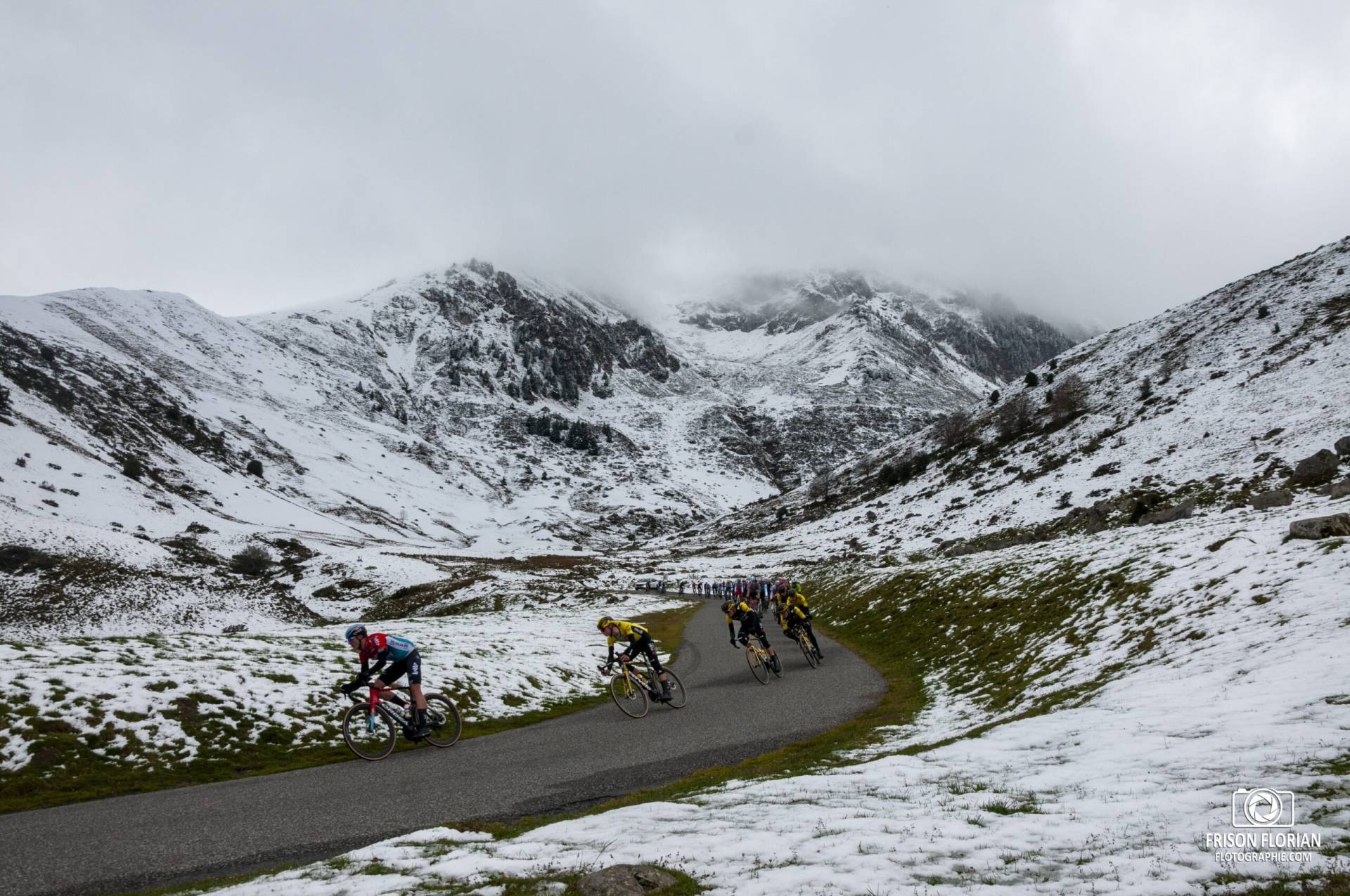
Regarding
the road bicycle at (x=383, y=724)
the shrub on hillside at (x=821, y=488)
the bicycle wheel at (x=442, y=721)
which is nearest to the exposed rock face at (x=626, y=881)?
the road bicycle at (x=383, y=724)

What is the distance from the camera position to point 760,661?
69.4 feet

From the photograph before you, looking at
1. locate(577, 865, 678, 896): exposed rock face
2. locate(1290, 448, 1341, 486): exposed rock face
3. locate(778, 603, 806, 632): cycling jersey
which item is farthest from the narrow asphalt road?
locate(1290, 448, 1341, 486): exposed rock face

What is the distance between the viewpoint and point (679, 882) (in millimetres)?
5551

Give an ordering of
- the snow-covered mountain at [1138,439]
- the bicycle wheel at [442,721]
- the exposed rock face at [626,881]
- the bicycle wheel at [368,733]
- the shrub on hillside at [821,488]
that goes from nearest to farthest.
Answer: the exposed rock face at [626,881] → the bicycle wheel at [368,733] → the bicycle wheel at [442,721] → the snow-covered mountain at [1138,439] → the shrub on hillside at [821,488]

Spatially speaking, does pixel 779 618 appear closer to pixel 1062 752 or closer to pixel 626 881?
pixel 1062 752

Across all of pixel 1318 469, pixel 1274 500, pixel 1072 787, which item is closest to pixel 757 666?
pixel 1072 787

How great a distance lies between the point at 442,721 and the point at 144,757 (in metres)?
5.52

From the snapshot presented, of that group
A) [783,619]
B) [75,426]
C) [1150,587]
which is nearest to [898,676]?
[783,619]

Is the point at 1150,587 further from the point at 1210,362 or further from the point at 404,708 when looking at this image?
the point at 1210,362

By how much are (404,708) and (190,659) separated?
25.2 ft

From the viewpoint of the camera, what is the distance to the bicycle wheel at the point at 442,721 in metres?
14.9

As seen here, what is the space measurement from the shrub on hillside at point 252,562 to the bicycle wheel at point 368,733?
56.2 metres

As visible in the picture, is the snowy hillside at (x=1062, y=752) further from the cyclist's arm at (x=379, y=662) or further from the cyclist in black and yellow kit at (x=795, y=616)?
the cyclist's arm at (x=379, y=662)

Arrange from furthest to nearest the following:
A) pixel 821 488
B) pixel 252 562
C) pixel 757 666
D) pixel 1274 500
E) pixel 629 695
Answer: pixel 821 488 < pixel 252 562 < pixel 1274 500 < pixel 757 666 < pixel 629 695
